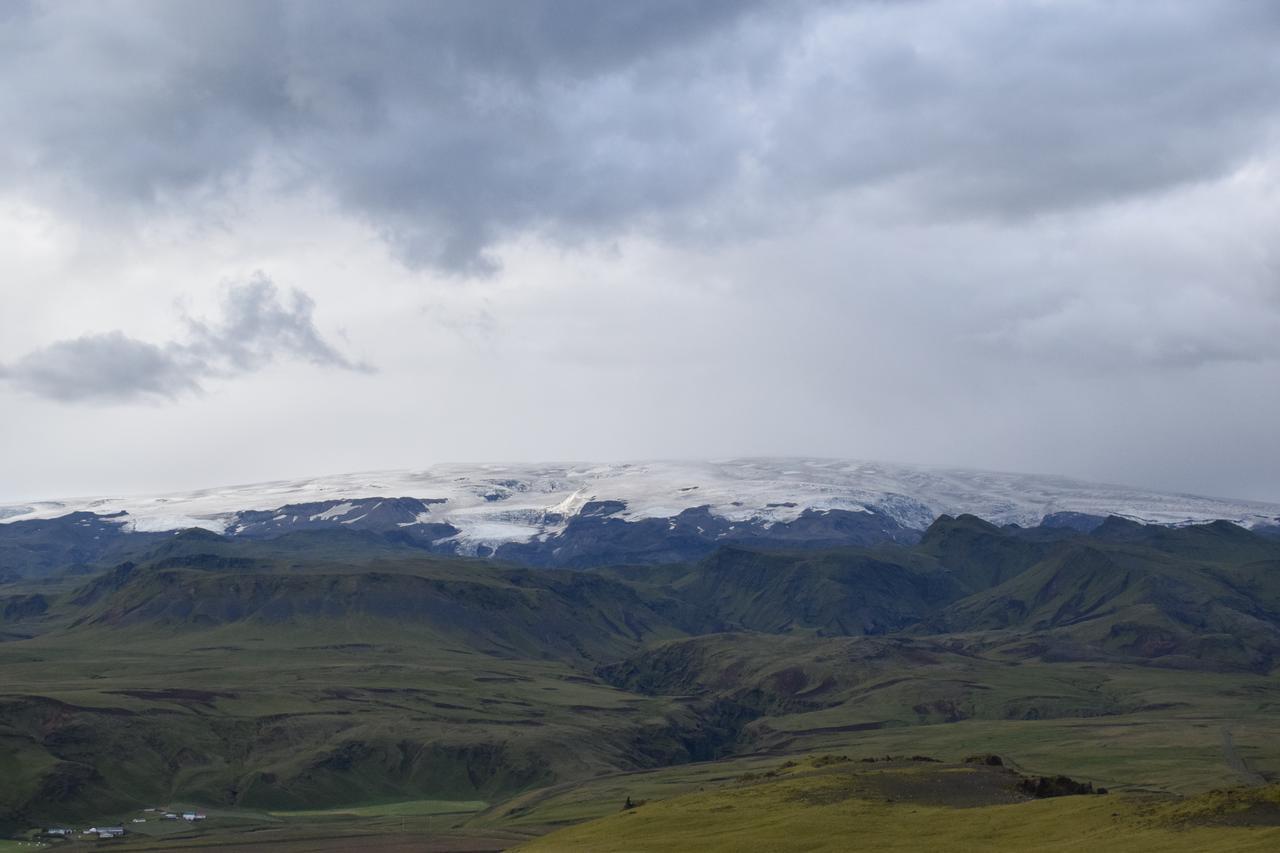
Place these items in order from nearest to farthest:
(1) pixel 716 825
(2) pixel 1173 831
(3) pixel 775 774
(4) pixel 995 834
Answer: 1. (2) pixel 1173 831
2. (4) pixel 995 834
3. (1) pixel 716 825
4. (3) pixel 775 774

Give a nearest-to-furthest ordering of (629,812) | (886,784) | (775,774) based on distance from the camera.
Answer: (886,784) → (629,812) → (775,774)

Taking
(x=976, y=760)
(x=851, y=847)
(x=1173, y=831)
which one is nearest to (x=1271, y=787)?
(x=1173, y=831)

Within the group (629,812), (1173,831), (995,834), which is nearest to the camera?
(1173,831)

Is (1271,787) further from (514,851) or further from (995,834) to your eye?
(514,851)

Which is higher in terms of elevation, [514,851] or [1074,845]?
[1074,845]

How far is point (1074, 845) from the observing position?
8725cm

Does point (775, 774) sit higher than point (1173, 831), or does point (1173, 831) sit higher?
point (1173, 831)

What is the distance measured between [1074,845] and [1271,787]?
584 inches

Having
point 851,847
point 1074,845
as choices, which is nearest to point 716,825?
point 851,847

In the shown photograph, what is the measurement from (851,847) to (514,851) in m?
46.9

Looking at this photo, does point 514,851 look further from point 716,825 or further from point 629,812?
point 716,825

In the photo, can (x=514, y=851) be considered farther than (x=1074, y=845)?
Yes

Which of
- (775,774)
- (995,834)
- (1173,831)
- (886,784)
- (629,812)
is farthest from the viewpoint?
(775,774)

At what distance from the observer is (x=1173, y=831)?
85.4m
